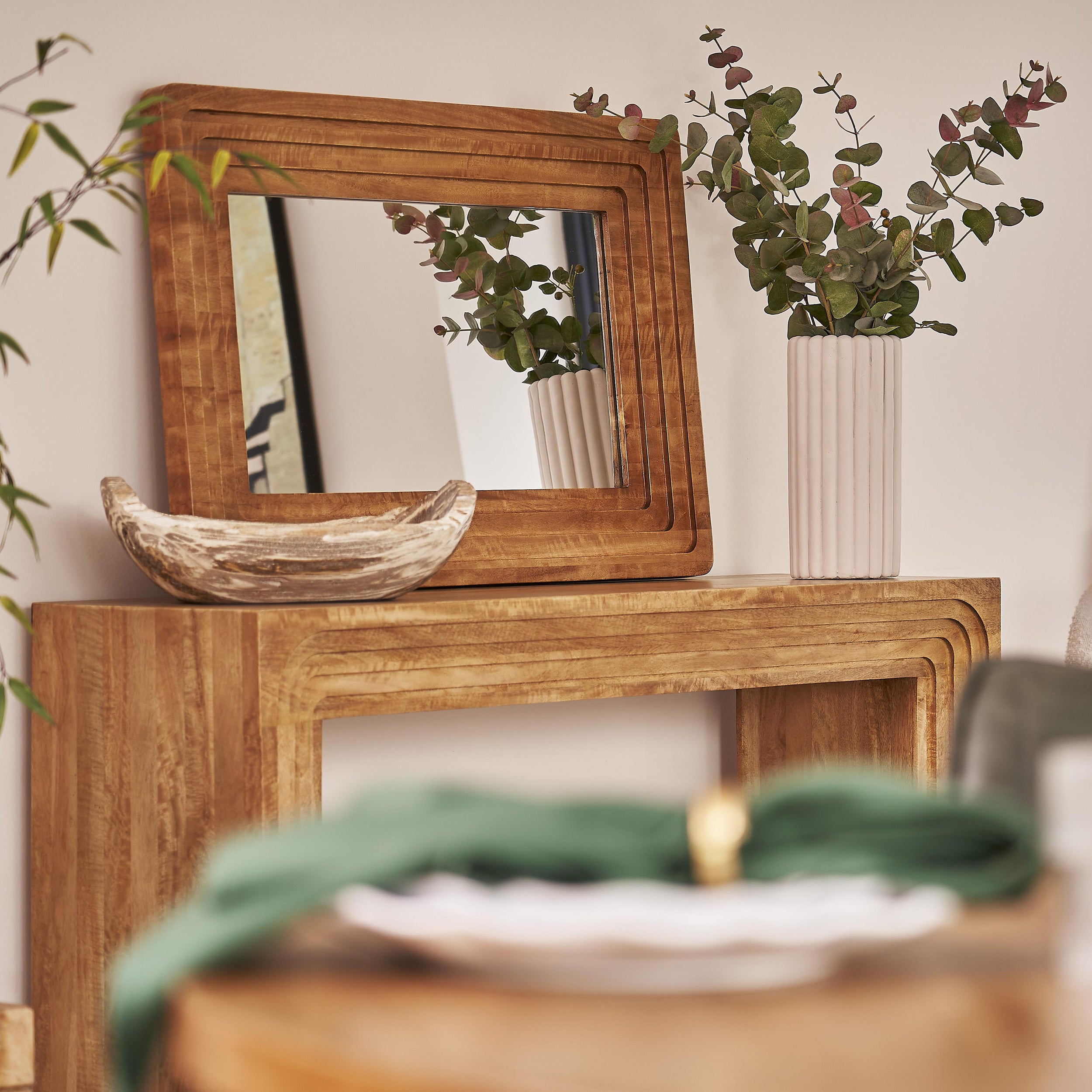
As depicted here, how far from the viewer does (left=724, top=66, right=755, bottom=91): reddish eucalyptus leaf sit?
2.28 metres

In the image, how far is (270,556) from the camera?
1676mm

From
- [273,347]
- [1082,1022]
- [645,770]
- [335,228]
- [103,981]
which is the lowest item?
[103,981]

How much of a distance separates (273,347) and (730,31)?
105 cm

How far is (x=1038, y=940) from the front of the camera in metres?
0.62

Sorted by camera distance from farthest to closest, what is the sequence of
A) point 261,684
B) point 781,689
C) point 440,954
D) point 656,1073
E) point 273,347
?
point 781,689, point 273,347, point 261,684, point 440,954, point 656,1073

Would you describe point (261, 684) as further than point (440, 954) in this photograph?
Yes

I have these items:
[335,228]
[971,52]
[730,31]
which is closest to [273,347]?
[335,228]

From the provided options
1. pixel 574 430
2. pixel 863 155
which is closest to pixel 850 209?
pixel 863 155

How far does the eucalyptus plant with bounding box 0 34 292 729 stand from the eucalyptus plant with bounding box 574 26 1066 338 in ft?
2.31

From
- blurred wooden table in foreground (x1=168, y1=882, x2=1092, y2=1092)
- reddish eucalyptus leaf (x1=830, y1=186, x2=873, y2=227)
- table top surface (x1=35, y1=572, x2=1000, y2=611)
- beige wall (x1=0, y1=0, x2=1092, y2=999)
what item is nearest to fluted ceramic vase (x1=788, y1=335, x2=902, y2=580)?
table top surface (x1=35, y1=572, x2=1000, y2=611)

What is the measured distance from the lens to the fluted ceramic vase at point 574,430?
221 centimetres

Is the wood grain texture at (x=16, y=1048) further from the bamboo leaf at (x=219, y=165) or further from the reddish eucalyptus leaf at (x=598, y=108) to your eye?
the reddish eucalyptus leaf at (x=598, y=108)

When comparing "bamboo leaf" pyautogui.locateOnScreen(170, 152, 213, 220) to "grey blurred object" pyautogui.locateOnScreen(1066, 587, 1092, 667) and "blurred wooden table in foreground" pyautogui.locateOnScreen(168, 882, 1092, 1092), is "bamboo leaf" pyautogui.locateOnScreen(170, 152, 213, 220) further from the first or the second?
"grey blurred object" pyautogui.locateOnScreen(1066, 587, 1092, 667)

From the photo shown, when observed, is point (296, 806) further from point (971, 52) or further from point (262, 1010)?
point (971, 52)
